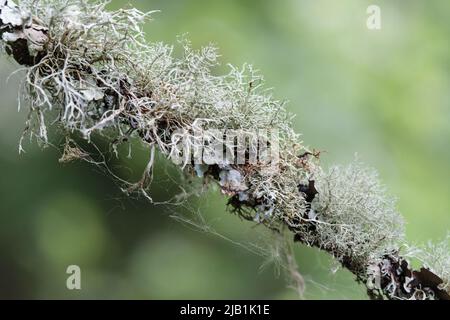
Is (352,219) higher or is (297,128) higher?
(297,128)

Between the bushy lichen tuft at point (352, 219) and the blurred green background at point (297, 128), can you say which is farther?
the blurred green background at point (297, 128)

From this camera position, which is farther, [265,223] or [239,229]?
[239,229]

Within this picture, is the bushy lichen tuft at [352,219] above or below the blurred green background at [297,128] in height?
below

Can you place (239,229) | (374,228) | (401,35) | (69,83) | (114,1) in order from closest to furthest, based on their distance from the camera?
1. (69,83)
2. (374,228)
3. (239,229)
4. (114,1)
5. (401,35)

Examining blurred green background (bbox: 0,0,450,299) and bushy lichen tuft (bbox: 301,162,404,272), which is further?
blurred green background (bbox: 0,0,450,299)

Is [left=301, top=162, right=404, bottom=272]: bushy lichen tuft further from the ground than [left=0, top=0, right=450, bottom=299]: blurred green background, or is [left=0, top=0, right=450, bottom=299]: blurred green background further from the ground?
[left=0, top=0, right=450, bottom=299]: blurred green background

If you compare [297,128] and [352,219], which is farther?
[297,128]

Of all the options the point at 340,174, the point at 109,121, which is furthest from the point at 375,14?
the point at 109,121

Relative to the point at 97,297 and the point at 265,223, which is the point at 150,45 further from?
the point at 97,297
